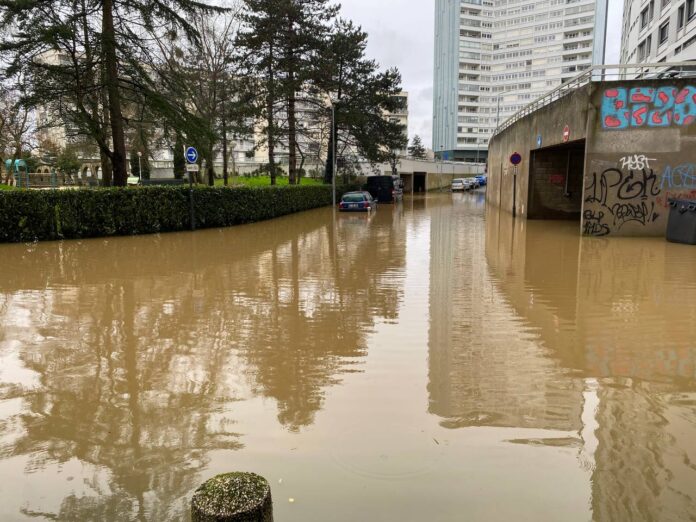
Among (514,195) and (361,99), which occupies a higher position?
(361,99)

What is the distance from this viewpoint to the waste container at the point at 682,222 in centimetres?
1418

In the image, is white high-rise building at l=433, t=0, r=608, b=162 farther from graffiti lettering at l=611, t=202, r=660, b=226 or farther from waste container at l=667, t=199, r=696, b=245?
waste container at l=667, t=199, r=696, b=245

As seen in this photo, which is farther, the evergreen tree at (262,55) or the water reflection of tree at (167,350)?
the evergreen tree at (262,55)

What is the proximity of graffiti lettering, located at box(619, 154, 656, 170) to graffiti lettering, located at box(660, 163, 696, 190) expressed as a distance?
1.88 ft

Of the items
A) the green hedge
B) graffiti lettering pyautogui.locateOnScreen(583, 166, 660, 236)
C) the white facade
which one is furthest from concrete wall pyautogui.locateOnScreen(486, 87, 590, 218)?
the green hedge

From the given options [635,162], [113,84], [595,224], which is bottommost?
[595,224]

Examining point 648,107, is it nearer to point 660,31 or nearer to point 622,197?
point 622,197

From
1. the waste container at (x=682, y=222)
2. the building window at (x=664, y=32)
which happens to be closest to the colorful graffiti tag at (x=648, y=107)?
the waste container at (x=682, y=222)

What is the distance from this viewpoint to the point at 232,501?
214 centimetres

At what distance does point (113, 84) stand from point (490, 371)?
16.9 metres

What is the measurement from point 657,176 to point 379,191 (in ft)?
98.9

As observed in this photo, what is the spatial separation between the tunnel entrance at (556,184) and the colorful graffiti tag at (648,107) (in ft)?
24.6

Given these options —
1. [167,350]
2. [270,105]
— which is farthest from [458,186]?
[167,350]

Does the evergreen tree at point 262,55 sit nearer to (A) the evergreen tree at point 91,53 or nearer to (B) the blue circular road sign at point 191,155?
(A) the evergreen tree at point 91,53
